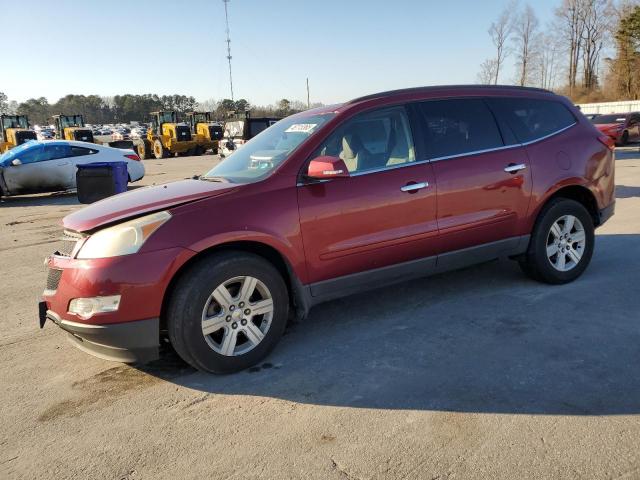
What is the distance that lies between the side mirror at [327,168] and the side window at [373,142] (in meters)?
0.20

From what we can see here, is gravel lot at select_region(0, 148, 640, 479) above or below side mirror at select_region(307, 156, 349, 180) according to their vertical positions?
below

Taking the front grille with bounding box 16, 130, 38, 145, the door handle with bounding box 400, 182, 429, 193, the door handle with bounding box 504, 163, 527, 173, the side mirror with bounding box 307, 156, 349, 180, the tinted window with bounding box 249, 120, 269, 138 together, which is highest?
the front grille with bounding box 16, 130, 38, 145

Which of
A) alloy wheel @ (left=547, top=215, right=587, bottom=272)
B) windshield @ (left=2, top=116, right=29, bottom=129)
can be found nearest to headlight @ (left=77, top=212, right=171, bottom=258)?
alloy wheel @ (left=547, top=215, right=587, bottom=272)

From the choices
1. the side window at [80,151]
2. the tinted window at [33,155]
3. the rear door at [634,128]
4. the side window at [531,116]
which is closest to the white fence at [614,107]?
the rear door at [634,128]

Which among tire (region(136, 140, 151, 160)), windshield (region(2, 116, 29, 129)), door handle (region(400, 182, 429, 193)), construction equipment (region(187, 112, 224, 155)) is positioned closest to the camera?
door handle (region(400, 182, 429, 193))

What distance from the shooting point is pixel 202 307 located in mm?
3396

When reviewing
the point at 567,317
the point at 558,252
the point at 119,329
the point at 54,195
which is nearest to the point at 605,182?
the point at 558,252

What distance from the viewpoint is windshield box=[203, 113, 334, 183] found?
13.1ft

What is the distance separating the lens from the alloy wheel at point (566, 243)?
4.97m

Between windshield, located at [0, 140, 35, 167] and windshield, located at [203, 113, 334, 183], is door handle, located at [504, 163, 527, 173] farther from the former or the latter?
windshield, located at [0, 140, 35, 167]

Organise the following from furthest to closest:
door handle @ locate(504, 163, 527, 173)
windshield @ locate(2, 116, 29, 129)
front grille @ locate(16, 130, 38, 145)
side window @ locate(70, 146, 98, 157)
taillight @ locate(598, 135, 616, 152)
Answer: windshield @ locate(2, 116, 29, 129), front grille @ locate(16, 130, 38, 145), side window @ locate(70, 146, 98, 157), taillight @ locate(598, 135, 616, 152), door handle @ locate(504, 163, 527, 173)

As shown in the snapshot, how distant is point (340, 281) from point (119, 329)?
5.17 feet

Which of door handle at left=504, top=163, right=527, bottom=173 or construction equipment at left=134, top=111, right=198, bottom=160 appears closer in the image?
door handle at left=504, top=163, right=527, bottom=173

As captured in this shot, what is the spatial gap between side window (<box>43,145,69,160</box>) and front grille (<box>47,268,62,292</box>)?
11.8 metres
